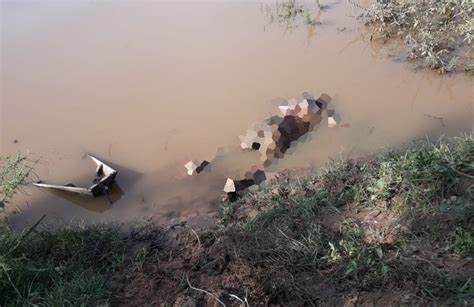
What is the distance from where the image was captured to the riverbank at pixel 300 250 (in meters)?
2.60

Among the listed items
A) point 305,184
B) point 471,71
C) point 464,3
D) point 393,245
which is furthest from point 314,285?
point 464,3

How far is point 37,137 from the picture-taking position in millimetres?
4820

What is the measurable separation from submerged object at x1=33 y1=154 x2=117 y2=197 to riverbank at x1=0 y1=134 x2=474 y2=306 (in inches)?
25.5

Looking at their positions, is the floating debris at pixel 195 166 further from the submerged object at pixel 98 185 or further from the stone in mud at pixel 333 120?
the stone in mud at pixel 333 120

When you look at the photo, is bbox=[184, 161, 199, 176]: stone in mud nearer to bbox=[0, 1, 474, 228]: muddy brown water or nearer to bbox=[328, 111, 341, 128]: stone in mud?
bbox=[0, 1, 474, 228]: muddy brown water

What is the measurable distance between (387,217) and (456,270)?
0.58 metres

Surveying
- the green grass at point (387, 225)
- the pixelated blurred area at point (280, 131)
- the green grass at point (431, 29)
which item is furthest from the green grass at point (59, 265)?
the green grass at point (431, 29)

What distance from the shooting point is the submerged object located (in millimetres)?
4062

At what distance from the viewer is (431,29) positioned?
5156 mm

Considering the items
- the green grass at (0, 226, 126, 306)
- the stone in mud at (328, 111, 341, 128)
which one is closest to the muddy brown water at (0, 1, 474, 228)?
the stone in mud at (328, 111, 341, 128)

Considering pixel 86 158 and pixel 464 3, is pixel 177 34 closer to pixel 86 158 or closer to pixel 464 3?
pixel 86 158

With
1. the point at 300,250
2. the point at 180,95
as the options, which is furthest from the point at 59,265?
the point at 180,95

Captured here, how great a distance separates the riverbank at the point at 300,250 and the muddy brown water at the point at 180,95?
0.64m

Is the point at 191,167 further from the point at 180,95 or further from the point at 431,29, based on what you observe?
the point at 431,29
